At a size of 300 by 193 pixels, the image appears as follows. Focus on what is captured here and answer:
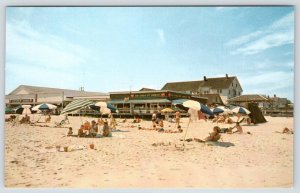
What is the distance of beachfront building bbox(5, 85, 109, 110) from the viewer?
31.4 ft

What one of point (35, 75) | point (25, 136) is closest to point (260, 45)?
point (35, 75)

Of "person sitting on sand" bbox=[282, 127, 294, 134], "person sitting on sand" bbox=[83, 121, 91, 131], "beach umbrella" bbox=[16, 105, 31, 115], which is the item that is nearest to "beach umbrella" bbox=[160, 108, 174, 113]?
"person sitting on sand" bbox=[83, 121, 91, 131]

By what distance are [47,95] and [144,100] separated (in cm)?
316

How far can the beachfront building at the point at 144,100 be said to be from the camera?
1110 centimetres

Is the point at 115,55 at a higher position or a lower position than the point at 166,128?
higher

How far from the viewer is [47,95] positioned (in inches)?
436

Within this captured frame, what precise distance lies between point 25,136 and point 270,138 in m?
6.65

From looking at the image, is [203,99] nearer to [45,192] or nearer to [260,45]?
[260,45]

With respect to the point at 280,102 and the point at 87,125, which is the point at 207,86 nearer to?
the point at 280,102

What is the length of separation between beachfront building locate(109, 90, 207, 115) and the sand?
164 centimetres

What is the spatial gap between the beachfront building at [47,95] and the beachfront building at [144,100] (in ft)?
2.19

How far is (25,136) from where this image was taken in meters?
9.45

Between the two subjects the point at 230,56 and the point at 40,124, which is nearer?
the point at 230,56

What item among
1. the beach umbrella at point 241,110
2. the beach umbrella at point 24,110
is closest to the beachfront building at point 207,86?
the beach umbrella at point 241,110
